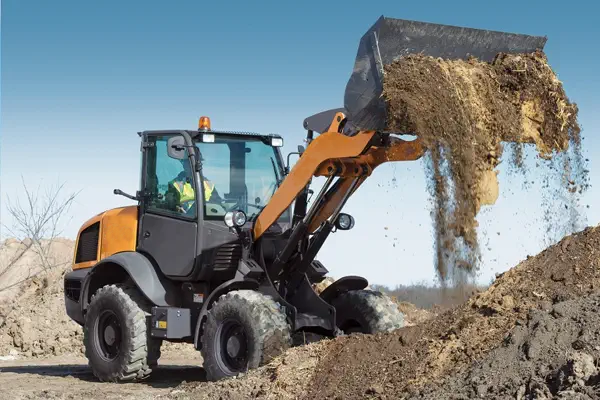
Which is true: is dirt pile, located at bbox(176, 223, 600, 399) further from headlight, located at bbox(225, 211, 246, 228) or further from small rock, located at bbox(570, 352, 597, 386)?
headlight, located at bbox(225, 211, 246, 228)

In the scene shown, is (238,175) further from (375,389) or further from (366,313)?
(375,389)

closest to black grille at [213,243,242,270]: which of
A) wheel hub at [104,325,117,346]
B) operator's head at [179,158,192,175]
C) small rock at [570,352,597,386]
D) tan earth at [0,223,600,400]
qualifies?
operator's head at [179,158,192,175]

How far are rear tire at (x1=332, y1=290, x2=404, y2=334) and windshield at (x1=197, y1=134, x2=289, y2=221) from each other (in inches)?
47.4

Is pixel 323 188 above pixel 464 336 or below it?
above

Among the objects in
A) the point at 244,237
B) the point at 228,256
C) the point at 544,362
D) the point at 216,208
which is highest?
the point at 216,208

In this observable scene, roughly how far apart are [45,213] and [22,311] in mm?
4707

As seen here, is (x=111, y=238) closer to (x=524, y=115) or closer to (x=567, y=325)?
(x=524, y=115)

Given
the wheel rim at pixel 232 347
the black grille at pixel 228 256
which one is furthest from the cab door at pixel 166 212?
the wheel rim at pixel 232 347

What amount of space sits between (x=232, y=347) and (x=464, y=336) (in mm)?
2708

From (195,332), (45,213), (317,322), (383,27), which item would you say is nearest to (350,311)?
(317,322)

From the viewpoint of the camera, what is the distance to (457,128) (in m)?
8.18

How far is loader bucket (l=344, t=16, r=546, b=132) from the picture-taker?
8250mm

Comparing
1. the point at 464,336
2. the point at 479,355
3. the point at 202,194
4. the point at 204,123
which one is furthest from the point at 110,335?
the point at 479,355

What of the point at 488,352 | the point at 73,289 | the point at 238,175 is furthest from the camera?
the point at 73,289
